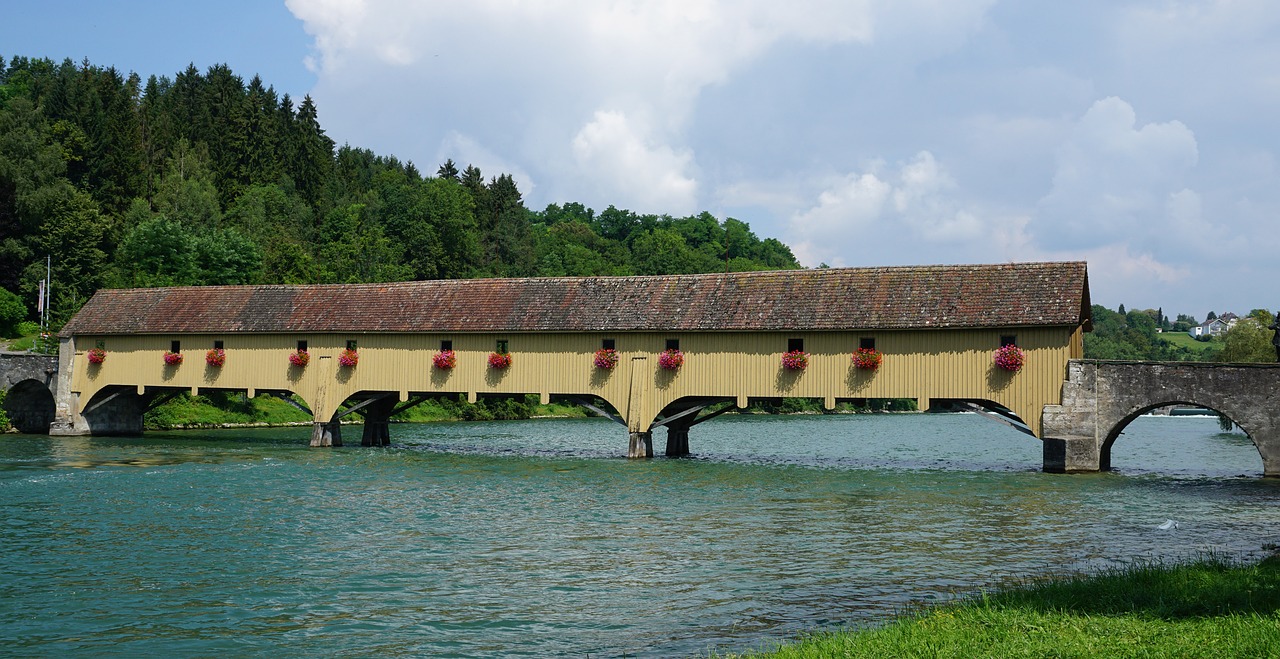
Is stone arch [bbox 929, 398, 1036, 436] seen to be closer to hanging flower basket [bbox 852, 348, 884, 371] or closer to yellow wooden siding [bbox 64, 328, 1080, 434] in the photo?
yellow wooden siding [bbox 64, 328, 1080, 434]

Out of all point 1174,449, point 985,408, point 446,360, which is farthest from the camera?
point 1174,449

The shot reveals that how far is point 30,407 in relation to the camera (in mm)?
46531

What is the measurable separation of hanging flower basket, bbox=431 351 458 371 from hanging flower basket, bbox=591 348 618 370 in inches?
209

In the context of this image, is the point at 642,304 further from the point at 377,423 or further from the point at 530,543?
the point at 530,543

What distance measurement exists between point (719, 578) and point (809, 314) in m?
17.7

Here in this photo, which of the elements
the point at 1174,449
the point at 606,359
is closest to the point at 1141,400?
the point at 606,359

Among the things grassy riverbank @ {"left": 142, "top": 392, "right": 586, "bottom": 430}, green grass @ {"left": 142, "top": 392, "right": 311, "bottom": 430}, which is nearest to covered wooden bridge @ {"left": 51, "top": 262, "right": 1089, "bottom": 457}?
green grass @ {"left": 142, "top": 392, "right": 311, "bottom": 430}

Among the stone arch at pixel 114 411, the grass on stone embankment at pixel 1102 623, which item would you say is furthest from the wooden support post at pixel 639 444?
the grass on stone embankment at pixel 1102 623

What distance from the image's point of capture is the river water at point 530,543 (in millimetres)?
12703

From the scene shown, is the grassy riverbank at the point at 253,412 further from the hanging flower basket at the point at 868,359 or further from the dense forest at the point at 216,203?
the hanging flower basket at the point at 868,359

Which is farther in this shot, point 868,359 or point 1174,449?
point 1174,449

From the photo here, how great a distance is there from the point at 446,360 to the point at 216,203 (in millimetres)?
47740

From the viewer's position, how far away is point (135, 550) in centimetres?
1770

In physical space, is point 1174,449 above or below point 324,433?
below
